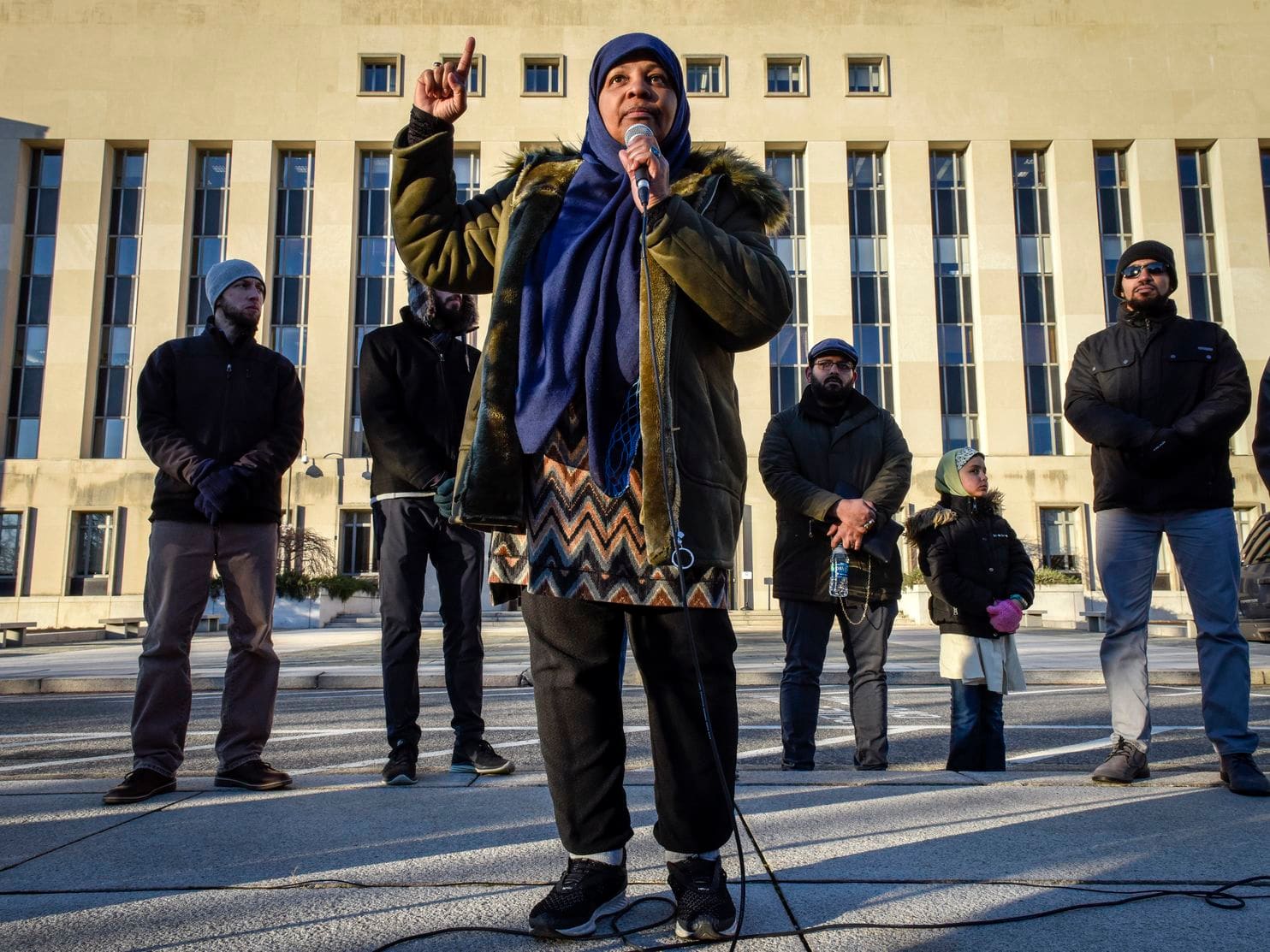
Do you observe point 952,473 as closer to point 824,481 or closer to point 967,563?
point 967,563

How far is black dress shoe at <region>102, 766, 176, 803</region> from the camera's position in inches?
131

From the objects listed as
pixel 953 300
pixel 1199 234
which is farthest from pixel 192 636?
pixel 1199 234

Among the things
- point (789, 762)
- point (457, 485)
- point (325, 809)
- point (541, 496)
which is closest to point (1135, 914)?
point (541, 496)

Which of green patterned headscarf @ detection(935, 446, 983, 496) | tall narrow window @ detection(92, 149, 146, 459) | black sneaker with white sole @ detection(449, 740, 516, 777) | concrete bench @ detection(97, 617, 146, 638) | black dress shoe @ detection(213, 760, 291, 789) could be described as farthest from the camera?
tall narrow window @ detection(92, 149, 146, 459)

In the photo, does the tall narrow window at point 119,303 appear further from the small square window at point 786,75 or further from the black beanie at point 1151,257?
the black beanie at point 1151,257

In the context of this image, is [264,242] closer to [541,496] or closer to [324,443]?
[324,443]

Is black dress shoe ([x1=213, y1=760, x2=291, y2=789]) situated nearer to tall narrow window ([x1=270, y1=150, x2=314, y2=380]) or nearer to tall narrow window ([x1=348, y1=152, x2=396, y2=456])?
tall narrow window ([x1=348, y1=152, x2=396, y2=456])

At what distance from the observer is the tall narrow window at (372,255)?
1404 inches

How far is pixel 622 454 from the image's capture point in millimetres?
2254

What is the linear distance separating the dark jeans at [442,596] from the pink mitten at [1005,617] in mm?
2582

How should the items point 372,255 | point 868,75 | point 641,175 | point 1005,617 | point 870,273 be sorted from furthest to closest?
point 868,75 → point 372,255 → point 870,273 → point 1005,617 → point 641,175

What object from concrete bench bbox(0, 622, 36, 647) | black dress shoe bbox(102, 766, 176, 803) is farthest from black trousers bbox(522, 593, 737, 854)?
concrete bench bbox(0, 622, 36, 647)

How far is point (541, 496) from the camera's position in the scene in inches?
89.3

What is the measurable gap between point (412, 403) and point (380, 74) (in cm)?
3642
